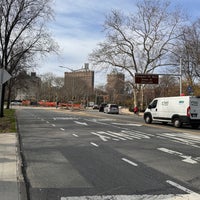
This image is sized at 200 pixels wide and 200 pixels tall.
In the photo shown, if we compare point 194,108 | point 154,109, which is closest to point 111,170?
point 194,108

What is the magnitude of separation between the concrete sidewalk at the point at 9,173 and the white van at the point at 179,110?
44.9 feet

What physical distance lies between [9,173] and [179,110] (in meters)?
17.1

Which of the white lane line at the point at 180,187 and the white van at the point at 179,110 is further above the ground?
the white van at the point at 179,110

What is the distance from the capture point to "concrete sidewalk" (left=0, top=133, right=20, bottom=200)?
5.92 m

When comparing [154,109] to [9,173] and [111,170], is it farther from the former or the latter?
[9,173]

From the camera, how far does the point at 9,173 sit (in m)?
7.52

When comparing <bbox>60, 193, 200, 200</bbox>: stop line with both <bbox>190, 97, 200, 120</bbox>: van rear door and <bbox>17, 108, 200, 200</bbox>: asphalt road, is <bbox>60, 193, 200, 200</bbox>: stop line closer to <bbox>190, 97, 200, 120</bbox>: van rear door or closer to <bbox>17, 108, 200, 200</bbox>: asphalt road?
<bbox>17, 108, 200, 200</bbox>: asphalt road

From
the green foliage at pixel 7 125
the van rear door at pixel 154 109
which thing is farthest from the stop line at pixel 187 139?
the van rear door at pixel 154 109

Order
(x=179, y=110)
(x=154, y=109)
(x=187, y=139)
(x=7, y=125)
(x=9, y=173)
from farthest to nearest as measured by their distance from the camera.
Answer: (x=154, y=109) < (x=179, y=110) < (x=7, y=125) < (x=187, y=139) < (x=9, y=173)

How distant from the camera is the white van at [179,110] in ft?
72.5

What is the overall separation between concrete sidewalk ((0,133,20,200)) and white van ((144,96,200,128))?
1370 cm

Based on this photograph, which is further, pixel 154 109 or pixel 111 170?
pixel 154 109

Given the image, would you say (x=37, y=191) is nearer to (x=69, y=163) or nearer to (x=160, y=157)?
(x=69, y=163)

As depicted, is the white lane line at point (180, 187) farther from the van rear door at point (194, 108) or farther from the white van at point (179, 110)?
the van rear door at point (194, 108)
